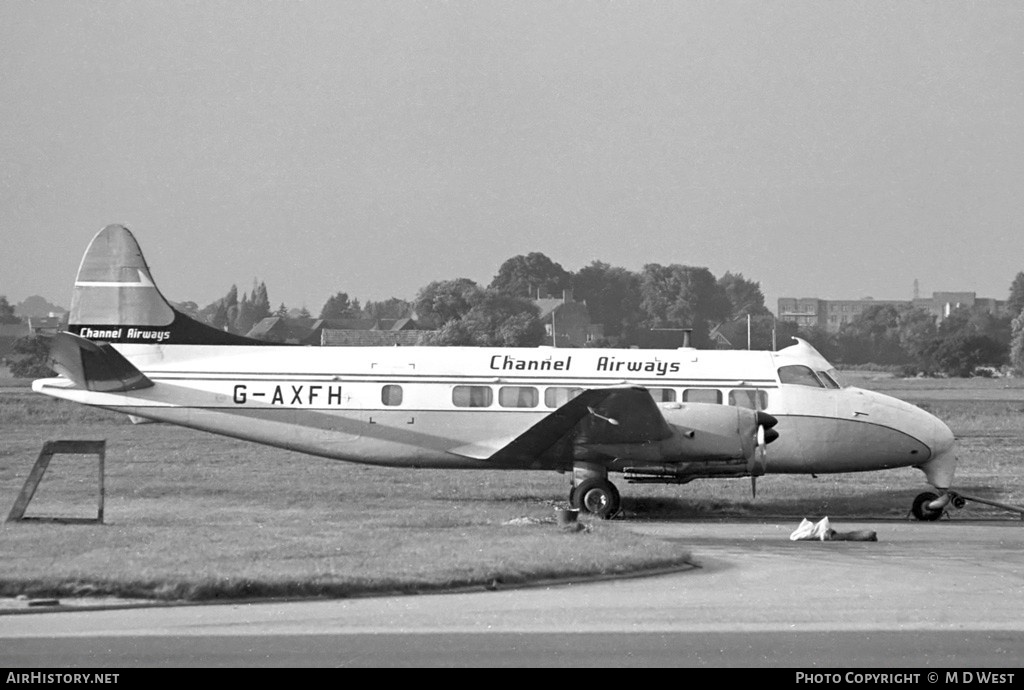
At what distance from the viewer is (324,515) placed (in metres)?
17.8

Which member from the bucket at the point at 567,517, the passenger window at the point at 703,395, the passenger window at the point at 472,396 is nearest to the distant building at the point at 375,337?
the passenger window at the point at 472,396

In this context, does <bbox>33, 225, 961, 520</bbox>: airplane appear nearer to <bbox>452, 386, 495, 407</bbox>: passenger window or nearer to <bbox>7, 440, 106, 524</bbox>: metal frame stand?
<bbox>452, 386, 495, 407</bbox>: passenger window

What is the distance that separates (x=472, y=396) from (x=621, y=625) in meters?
9.70

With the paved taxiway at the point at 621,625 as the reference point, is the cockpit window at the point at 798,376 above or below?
above

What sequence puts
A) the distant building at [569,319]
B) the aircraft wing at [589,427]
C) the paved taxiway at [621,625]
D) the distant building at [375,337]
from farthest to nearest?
the distant building at [569,319] < the distant building at [375,337] < the aircraft wing at [589,427] < the paved taxiway at [621,625]

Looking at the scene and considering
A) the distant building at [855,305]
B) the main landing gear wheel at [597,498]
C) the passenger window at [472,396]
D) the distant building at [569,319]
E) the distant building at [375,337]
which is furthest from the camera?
the distant building at [855,305]

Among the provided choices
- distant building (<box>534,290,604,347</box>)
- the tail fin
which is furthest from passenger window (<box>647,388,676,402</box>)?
distant building (<box>534,290,604,347</box>)

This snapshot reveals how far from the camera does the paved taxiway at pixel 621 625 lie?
8.62 meters

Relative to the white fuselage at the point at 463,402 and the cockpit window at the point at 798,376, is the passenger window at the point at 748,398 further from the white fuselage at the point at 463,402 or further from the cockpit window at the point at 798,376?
the cockpit window at the point at 798,376

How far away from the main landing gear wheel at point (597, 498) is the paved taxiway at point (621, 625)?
5262mm

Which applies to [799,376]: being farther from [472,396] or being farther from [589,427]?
[472,396]

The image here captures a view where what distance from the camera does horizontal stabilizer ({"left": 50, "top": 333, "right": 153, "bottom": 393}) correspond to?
18.5 m

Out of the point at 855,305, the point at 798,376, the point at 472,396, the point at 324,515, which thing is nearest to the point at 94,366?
the point at 324,515
